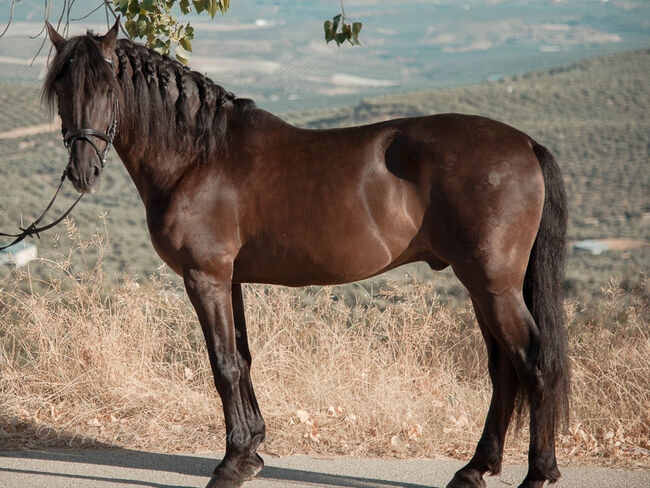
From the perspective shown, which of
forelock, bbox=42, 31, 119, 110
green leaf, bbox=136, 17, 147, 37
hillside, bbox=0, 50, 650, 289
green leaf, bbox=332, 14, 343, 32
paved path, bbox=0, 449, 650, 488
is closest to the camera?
forelock, bbox=42, 31, 119, 110

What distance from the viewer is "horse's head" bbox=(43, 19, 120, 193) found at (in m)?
3.41

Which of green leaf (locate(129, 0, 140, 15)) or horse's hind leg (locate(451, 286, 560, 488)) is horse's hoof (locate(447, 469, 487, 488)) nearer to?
horse's hind leg (locate(451, 286, 560, 488))

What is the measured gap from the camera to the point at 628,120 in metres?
37.9

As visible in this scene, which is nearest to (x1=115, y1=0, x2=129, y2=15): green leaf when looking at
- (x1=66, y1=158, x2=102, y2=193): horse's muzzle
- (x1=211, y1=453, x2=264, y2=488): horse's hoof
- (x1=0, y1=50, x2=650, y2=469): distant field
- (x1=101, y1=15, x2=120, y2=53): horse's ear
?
(x1=101, y1=15, x2=120, y2=53): horse's ear

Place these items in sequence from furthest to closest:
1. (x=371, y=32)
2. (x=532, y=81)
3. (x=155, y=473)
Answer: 1. (x=371, y=32)
2. (x=532, y=81)
3. (x=155, y=473)

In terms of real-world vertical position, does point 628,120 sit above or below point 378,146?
below

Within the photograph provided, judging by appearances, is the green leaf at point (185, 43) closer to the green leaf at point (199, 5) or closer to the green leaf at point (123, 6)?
the green leaf at point (199, 5)

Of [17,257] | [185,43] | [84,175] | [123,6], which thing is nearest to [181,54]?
[185,43]

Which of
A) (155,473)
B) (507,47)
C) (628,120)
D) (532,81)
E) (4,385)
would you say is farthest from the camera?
(507,47)

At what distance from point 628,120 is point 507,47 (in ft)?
267

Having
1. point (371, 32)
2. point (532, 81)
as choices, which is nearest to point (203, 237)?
point (532, 81)

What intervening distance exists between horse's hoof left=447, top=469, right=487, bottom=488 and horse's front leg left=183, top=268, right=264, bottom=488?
1.05m

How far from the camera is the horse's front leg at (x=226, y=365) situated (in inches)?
143

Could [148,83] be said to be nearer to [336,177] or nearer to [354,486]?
[336,177]
